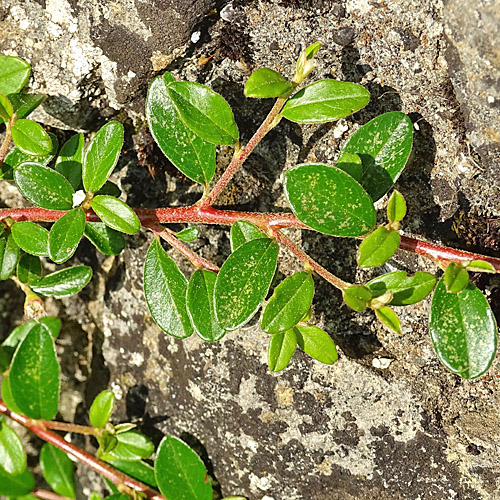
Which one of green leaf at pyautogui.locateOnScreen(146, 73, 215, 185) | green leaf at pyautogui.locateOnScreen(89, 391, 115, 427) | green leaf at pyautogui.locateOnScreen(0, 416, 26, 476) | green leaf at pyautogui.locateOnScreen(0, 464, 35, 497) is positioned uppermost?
green leaf at pyautogui.locateOnScreen(146, 73, 215, 185)

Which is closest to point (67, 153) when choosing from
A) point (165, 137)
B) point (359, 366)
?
point (165, 137)

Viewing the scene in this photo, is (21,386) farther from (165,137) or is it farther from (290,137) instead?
(290,137)

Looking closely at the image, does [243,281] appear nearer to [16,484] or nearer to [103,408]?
[103,408]

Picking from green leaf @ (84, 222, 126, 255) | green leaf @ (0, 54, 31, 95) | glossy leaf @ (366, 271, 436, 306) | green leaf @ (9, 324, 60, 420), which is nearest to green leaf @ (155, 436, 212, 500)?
green leaf @ (9, 324, 60, 420)

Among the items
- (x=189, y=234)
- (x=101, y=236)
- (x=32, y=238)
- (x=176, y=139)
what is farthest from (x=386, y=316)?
(x=32, y=238)

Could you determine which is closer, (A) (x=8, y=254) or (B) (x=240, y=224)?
(B) (x=240, y=224)

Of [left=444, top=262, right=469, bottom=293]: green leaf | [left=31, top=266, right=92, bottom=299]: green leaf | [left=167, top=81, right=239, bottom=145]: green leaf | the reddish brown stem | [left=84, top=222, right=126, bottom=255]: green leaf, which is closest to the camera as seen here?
[left=444, top=262, right=469, bottom=293]: green leaf

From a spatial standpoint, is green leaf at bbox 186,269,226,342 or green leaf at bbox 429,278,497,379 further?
green leaf at bbox 186,269,226,342

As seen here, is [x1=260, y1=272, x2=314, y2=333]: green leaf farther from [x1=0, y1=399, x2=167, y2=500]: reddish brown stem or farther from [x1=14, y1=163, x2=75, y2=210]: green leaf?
[x1=0, y1=399, x2=167, y2=500]: reddish brown stem
